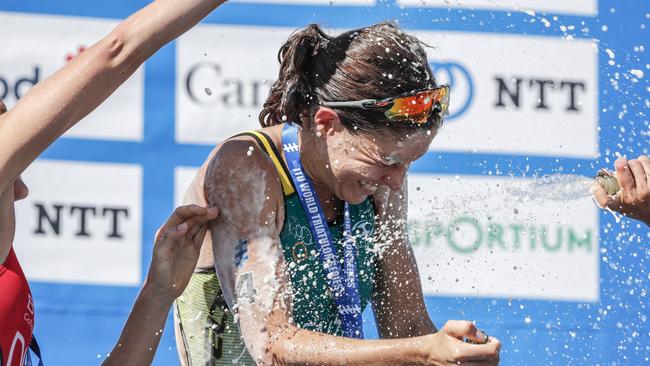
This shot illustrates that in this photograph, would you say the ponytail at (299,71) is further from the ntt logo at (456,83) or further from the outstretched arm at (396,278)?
the ntt logo at (456,83)

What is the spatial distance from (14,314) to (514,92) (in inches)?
99.8

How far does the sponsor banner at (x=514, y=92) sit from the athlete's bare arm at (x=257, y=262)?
5.54 ft

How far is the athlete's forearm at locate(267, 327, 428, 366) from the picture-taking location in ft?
8.21

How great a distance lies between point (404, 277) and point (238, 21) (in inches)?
64.0

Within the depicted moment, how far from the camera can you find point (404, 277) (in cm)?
320

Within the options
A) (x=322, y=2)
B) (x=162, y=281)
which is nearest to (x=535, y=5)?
(x=322, y=2)

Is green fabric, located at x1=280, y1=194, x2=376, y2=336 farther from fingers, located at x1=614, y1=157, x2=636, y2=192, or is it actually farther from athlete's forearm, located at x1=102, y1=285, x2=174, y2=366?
fingers, located at x1=614, y1=157, x2=636, y2=192

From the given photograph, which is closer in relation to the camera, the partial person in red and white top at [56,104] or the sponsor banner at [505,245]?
the partial person in red and white top at [56,104]

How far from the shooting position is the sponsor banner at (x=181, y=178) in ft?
14.2

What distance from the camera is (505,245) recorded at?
441 centimetres

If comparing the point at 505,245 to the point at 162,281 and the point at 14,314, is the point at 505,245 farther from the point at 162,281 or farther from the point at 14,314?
the point at 14,314

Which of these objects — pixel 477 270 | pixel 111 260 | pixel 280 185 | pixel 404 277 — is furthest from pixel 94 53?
pixel 477 270

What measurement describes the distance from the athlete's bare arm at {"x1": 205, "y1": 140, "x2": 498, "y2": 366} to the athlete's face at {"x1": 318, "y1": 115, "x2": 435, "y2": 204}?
0.18m

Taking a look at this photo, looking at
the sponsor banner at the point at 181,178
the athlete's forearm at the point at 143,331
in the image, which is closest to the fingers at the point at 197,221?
the athlete's forearm at the point at 143,331
